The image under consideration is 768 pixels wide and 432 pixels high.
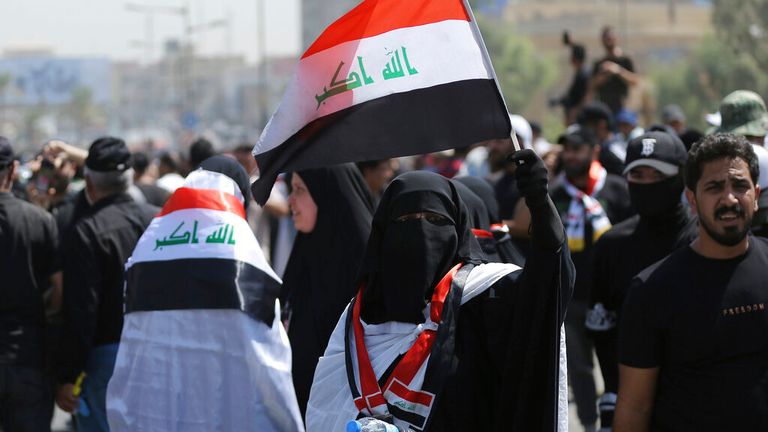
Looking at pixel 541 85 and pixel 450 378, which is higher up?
pixel 450 378

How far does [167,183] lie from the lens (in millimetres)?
→ 9453

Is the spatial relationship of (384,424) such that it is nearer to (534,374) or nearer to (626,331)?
(534,374)

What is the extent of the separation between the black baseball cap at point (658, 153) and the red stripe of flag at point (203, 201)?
1.80 m

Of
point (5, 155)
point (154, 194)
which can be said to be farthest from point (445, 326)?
point (154, 194)

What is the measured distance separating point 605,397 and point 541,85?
92.9 m

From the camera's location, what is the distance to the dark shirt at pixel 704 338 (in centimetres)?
403

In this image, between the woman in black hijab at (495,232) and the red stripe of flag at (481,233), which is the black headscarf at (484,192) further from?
the red stripe of flag at (481,233)

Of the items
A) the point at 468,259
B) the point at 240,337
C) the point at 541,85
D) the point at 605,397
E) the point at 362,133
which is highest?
the point at 362,133

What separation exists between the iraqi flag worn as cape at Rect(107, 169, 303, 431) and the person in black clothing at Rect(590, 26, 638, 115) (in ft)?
25.1

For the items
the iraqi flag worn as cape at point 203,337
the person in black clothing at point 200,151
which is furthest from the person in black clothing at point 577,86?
the iraqi flag worn as cape at point 203,337

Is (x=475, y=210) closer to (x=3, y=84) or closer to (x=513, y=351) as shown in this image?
(x=513, y=351)

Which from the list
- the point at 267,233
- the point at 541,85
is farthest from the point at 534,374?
the point at 541,85

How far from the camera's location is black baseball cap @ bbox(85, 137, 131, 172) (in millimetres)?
6414

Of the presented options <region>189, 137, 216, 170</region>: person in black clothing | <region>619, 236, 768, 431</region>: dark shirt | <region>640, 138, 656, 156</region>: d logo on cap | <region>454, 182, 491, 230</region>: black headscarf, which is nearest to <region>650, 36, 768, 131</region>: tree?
<region>189, 137, 216, 170</region>: person in black clothing
